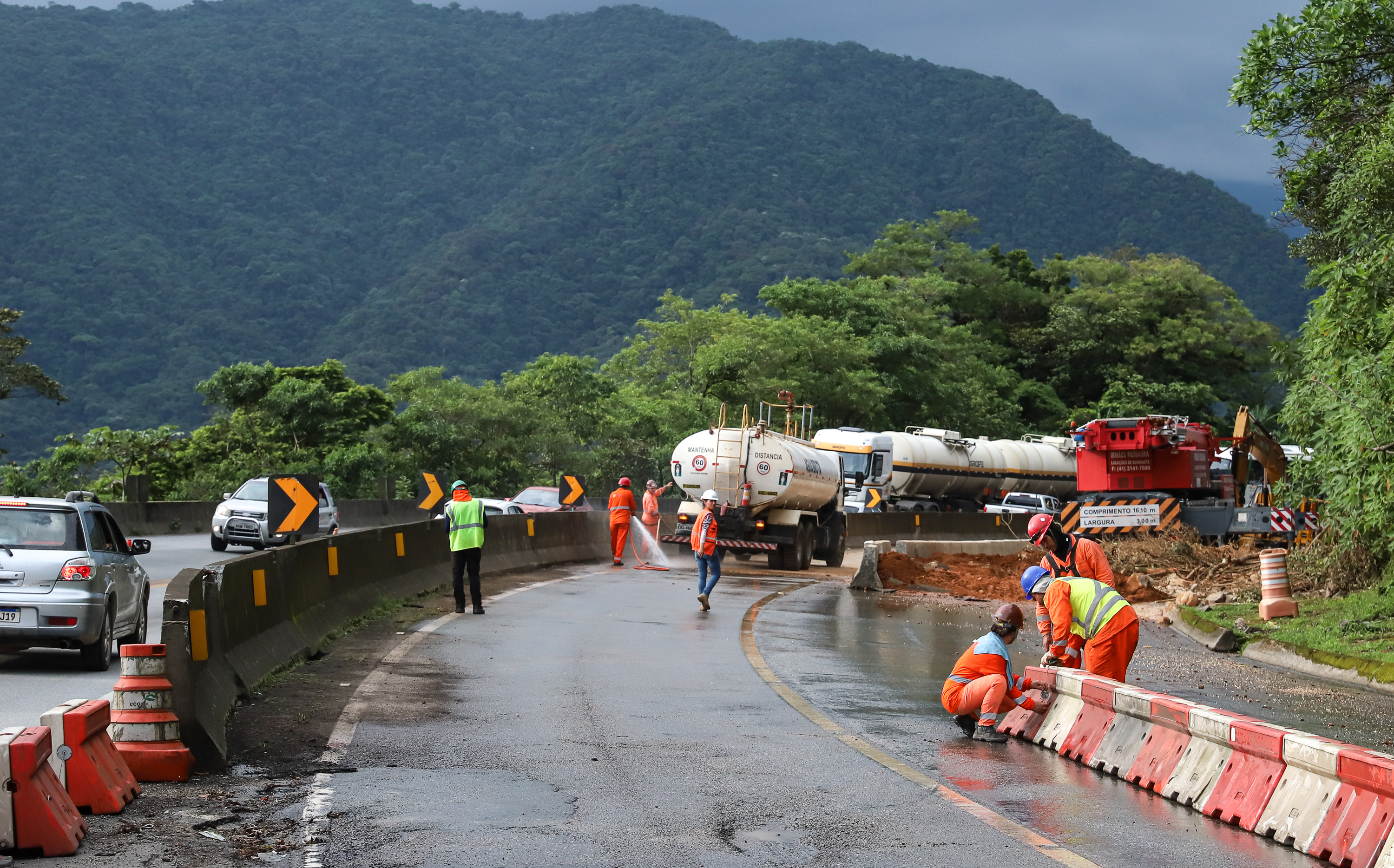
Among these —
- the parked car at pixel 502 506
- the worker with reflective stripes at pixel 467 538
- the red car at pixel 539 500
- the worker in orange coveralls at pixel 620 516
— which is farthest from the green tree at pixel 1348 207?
the red car at pixel 539 500

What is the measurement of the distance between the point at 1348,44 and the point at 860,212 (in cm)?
17271

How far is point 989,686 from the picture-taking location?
10.2m

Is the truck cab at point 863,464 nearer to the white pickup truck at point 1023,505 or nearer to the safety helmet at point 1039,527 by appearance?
the white pickup truck at point 1023,505

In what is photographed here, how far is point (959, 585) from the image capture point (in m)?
27.4

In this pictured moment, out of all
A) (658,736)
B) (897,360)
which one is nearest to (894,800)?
(658,736)

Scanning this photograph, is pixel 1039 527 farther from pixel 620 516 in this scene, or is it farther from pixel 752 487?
pixel 752 487

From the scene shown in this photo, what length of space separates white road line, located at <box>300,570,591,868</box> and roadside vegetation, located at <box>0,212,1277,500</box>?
1390 inches

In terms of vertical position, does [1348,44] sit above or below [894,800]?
above

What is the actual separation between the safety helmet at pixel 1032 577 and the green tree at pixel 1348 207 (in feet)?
24.9

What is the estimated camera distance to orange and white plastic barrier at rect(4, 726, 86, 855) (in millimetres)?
6266

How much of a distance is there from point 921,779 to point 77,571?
24.0 feet

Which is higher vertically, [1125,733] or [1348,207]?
[1348,207]

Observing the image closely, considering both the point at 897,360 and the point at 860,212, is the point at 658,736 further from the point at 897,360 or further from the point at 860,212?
the point at 860,212

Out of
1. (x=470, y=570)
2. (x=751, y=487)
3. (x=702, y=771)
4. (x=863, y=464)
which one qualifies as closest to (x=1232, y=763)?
(x=702, y=771)
